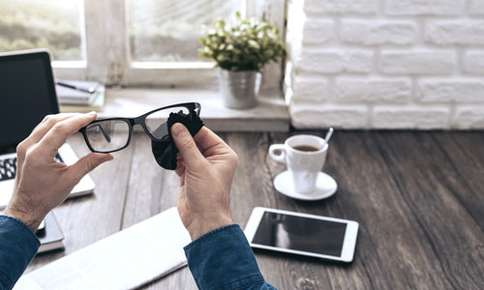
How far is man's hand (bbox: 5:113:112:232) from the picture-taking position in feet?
3.07

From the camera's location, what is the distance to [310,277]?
122cm

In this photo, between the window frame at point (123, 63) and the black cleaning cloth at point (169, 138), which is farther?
the window frame at point (123, 63)

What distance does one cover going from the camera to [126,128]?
3.23 ft

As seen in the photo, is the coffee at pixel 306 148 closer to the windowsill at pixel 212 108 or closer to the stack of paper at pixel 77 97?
the windowsill at pixel 212 108

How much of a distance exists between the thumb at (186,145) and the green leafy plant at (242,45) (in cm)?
81

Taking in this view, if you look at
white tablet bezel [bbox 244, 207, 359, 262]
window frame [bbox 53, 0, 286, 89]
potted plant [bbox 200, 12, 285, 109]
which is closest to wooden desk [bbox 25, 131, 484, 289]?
white tablet bezel [bbox 244, 207, 359, 262]

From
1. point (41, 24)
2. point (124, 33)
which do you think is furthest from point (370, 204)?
point (41, 24)

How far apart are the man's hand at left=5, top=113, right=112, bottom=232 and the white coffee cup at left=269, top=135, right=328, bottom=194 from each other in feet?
1.76

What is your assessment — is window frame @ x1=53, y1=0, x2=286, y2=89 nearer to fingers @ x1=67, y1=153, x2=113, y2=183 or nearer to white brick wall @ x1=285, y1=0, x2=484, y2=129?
white brick wall @ x1=285, y1=0, x2=484, y2=129

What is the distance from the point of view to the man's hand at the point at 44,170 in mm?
937

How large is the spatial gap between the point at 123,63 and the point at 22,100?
521 mm

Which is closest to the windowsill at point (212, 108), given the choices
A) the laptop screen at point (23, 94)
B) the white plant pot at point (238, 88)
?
the white plant pot at point (238, 88)

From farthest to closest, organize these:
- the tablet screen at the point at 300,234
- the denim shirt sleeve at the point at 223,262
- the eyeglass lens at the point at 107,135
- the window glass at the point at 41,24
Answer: the window glass at the point at 41,24
the tablet screen at the point at 300,234
the eyeglass lens at the point at 107,135
the denim shirt sleeve at the point at 223,262

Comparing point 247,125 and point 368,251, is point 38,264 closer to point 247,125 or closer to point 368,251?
point 368,251
